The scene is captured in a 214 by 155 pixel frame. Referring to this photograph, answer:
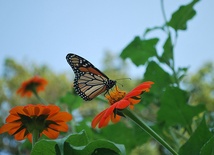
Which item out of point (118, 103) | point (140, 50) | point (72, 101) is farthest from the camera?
point (72, 101)

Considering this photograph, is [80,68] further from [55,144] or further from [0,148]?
[0,148]

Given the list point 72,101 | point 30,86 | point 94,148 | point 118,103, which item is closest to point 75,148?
point 94,148

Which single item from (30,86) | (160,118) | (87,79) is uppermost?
(87,79)

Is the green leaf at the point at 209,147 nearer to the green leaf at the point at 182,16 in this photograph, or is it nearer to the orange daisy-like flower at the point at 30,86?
the green leaf at the point at 182,16

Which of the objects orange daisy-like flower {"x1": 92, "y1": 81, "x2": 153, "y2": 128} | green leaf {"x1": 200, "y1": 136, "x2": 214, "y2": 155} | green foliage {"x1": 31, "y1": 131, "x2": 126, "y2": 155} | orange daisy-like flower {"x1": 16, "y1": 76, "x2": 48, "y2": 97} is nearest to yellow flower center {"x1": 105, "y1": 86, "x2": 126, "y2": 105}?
orange daisy-like flower {"x1": 92, "y1": 81, "x2": 153, "y2": 128}

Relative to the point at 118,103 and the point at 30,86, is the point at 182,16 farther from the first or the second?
the point at 30,86

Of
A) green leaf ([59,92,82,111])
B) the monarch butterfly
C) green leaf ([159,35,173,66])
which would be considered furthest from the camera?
green leaf ([59,92,82,111])

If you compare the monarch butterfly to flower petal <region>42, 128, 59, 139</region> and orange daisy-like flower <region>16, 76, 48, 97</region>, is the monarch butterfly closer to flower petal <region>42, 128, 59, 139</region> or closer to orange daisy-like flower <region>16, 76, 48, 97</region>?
flower petal <region>42, 128, 59, 139</region>
